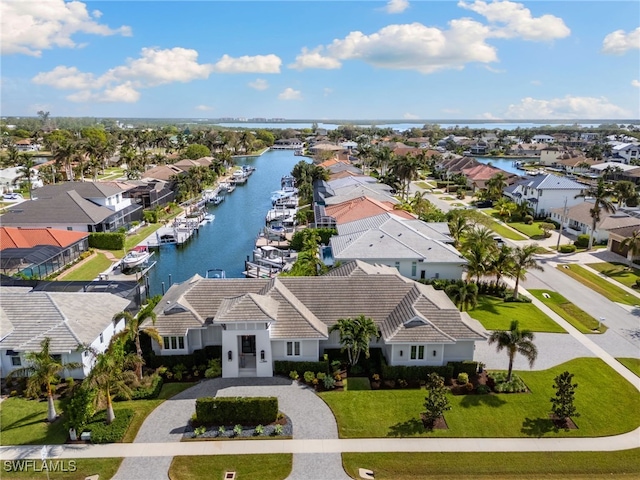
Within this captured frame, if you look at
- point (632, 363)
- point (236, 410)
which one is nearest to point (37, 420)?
point (236, 410)

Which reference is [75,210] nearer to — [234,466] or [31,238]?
[31,238]

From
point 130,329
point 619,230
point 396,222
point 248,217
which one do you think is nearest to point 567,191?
point 619,230

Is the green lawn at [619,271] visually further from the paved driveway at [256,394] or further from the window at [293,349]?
the paved driveway at [256,394]

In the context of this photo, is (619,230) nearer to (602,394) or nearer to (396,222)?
(396,222)

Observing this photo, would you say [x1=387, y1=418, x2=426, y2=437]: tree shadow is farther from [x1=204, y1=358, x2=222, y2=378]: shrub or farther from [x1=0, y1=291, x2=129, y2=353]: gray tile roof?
[x1=0, y1=291, x2=129, y2=353]: gray tile roof

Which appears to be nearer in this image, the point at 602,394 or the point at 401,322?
the point at 602,394

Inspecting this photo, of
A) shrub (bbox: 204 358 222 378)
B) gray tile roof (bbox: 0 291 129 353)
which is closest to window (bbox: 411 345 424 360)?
shrub (bbox: 204 358 222 378)
